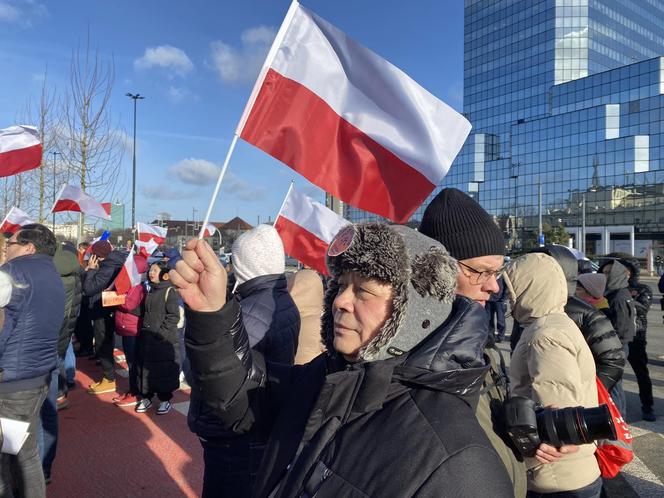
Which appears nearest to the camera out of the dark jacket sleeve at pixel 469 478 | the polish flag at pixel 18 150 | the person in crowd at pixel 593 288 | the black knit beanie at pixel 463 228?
the dark jacket sleeve at pixel 469 478

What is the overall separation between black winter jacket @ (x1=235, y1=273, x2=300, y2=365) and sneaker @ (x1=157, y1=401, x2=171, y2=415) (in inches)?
144

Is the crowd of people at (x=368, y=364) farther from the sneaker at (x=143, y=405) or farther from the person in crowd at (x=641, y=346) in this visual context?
the person in crowd at (x=641, y=346)

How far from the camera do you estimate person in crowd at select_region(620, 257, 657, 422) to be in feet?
19.0

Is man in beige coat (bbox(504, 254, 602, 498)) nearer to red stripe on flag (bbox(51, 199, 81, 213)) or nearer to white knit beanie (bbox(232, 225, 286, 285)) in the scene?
white knit beanie (bbox(232, 225, 286, 285))

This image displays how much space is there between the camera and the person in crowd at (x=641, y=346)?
5789 millimetres

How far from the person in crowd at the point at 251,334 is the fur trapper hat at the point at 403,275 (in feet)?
3.54

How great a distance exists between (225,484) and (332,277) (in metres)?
1.51

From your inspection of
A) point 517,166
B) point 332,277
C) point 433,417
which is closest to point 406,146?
point 332,277

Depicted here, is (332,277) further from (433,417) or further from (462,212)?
(462,212)

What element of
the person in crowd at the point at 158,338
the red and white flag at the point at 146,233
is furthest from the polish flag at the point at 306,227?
the red and white flag at the point at 146,233

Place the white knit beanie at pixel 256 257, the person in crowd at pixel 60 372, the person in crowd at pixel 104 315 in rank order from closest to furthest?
1. the white knit beanie at pixel 256 257
2. the person in crowd at pixel 60 372
3. the person in crowd at pixel 104 315

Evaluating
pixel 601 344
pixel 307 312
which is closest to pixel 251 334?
pixel 307 312

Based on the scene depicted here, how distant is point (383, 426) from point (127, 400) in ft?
19.2

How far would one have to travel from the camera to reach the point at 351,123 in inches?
110
